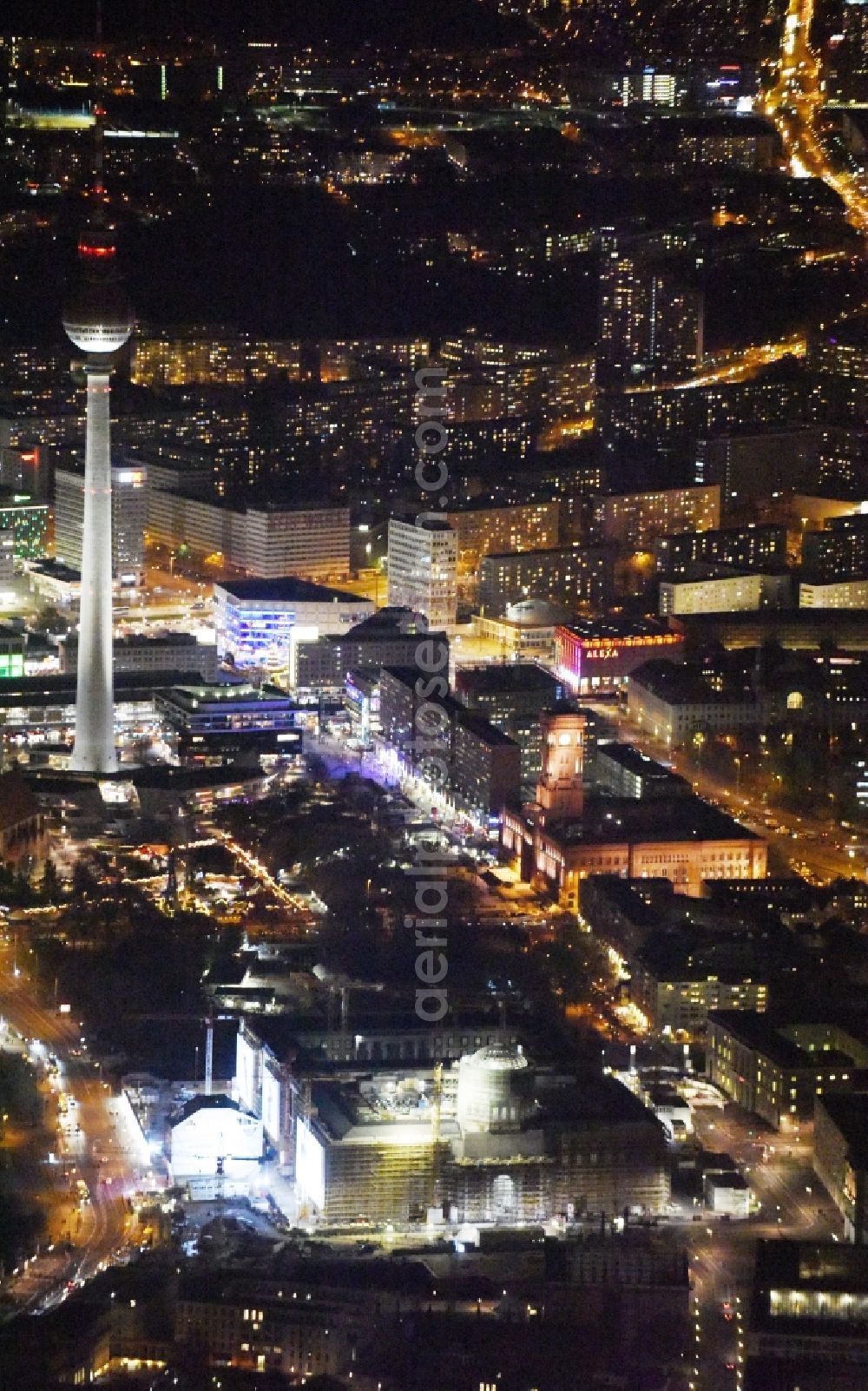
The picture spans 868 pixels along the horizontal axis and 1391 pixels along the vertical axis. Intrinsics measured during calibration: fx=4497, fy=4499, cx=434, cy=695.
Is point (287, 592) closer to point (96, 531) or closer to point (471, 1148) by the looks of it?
point (96, 531)

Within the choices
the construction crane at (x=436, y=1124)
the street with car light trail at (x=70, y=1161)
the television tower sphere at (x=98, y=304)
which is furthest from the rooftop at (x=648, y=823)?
the construction crane at (x=436, y=1124)

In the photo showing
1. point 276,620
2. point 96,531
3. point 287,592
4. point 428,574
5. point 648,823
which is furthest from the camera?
point 428,574

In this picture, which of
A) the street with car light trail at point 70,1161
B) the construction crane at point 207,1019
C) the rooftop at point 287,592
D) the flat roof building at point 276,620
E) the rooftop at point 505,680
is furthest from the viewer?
the rooftop at point 287,592

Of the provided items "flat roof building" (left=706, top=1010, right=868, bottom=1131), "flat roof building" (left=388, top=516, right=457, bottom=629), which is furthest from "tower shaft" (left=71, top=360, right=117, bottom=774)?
"flat roof building" (left=706, top=1010, right=868, bottom=1131)

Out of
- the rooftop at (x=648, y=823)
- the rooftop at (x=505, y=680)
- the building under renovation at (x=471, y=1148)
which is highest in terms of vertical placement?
the building under renovation at (x=471, y=1148)

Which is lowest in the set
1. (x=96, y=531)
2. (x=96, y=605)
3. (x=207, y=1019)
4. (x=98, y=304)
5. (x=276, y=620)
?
(x=276, y=620)

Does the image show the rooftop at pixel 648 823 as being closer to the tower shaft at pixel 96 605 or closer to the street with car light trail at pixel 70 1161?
the tower shaft at pixel 96 605

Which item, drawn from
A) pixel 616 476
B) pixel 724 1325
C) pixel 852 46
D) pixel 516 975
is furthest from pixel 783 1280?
pixel 852 46

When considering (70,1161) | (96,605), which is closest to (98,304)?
(96,605)
